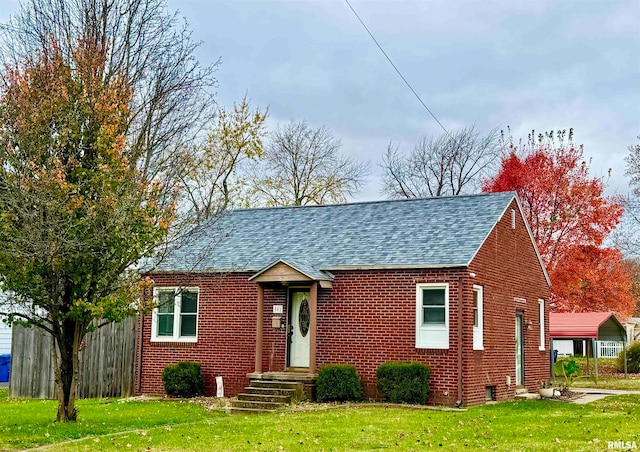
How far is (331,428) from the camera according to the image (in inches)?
546

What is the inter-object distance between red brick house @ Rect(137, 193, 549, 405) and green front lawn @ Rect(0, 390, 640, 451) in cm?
198

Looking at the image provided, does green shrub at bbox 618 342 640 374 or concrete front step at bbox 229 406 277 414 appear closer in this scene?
concrete front step at bbox 229 406 277 414

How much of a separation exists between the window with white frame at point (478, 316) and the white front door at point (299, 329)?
4282mm

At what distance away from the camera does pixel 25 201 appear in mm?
12891

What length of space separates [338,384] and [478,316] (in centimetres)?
402

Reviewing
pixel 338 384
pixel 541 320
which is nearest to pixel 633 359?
pixel 541 320

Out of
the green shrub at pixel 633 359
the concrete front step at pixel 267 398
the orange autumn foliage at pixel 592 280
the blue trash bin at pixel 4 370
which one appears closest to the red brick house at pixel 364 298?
the concrete front step at pixel 267 398

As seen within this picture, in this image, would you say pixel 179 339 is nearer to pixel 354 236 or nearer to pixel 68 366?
pixel 354 236

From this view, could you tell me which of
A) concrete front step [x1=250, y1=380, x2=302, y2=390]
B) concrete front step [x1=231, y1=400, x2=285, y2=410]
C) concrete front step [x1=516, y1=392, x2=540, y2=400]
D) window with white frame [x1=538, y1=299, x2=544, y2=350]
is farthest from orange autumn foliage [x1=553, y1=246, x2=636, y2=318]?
concrete front step [x1=231, y1=400, x2=285, y2=410]

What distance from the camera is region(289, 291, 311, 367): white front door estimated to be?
813 inches

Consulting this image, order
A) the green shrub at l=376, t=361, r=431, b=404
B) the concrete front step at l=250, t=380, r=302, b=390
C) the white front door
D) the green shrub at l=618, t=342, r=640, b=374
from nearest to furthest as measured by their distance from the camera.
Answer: the green shrub at l=376, t=361, r=431, b=404, the concrete front step at l=250, t=380, r=302, b=390, the white front door, the green shrub at l=618, t=342, r=640, b=374

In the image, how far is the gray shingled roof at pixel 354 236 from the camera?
1981 centimetres

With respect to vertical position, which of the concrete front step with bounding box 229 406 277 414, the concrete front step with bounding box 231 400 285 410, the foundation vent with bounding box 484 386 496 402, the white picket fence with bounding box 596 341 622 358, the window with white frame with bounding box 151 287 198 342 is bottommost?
the concrete front step with bounding box 229 406 277 414

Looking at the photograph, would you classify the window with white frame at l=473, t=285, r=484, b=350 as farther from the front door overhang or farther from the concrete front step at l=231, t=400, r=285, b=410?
the concrete front step at l=231, t=400, r=285, b=410
